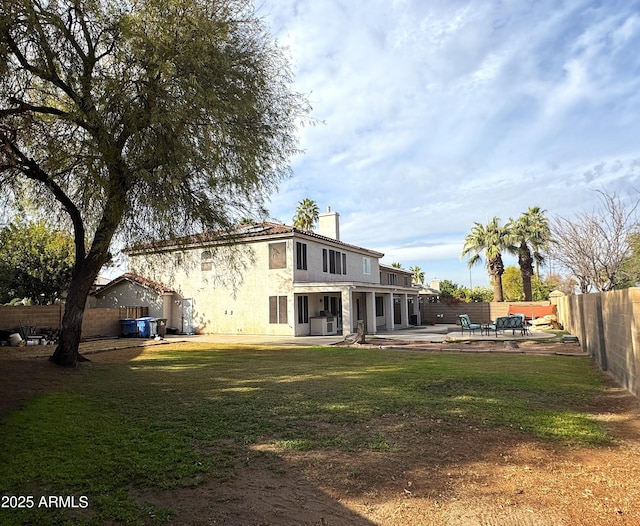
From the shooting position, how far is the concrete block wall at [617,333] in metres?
7.48

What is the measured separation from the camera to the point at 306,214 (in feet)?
130

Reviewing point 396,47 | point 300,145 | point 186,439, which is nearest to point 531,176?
point 396,47

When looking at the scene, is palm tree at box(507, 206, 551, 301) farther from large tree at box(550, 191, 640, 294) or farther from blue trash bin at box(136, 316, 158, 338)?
blue trash bin at box(136, 316, 158, 338)

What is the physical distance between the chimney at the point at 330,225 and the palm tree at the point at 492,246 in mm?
12267

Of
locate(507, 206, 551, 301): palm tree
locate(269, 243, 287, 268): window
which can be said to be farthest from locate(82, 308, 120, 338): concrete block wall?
locate(507, 206, 551, 301): palm tree

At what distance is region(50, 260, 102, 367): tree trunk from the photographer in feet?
38.2

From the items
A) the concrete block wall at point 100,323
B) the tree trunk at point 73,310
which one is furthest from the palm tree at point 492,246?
Answer: the tree trunk at point 73,310

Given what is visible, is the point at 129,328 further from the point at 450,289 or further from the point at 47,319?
the point at 450,289

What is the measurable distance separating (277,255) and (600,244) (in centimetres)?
1609

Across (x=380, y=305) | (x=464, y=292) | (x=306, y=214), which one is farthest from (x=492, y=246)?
(x=306, y=214)

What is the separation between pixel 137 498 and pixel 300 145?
9.95 metres

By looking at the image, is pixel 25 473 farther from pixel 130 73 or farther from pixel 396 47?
pixel 396 47

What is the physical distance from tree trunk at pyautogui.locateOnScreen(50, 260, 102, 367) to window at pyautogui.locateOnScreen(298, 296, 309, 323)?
1270 cm

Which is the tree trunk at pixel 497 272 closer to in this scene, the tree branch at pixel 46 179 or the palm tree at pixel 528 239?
the palm tree at pixel 528 239
